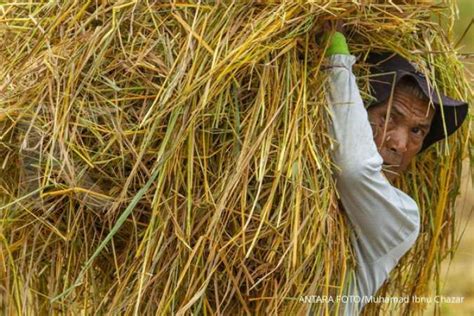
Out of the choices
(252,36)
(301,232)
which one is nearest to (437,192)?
(301,232)

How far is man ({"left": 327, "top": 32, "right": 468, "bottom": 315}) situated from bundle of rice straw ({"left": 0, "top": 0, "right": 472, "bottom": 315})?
0.13 ft

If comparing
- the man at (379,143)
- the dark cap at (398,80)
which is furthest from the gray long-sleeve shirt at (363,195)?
the dark cap at (398,80)

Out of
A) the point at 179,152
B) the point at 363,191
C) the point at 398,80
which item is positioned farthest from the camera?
the point at 398,80

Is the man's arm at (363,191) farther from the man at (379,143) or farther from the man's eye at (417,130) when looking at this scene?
the man's eye at (417,130)

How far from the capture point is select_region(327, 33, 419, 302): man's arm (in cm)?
230

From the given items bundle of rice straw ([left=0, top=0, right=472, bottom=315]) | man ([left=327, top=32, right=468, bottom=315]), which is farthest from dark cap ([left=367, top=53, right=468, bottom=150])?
bundle of rice straw ([left=0, top=0, right=472, bottom=315])

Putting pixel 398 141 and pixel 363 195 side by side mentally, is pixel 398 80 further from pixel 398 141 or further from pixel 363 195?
pixel 363 195

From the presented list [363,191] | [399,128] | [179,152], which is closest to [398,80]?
[399,128]

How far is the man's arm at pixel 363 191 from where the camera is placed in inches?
90.4

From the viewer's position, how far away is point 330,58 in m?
2.29

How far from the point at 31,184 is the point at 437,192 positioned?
928mm

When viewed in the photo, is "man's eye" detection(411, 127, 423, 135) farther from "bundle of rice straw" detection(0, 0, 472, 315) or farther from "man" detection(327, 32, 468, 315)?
"bundle of rice straw" detection(0, 0, 472, 315)

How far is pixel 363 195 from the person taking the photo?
234cm

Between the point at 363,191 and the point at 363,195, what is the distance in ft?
0.04
